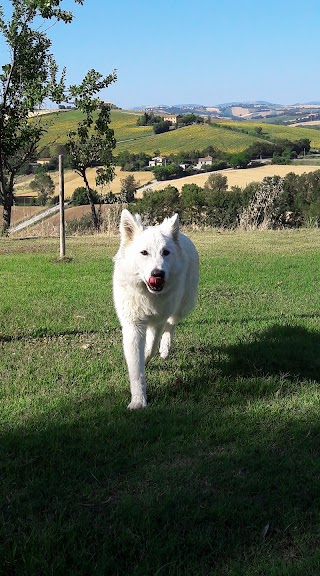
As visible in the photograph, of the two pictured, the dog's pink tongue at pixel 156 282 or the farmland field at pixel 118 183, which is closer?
the dog's pink tongue at pixel 156 282

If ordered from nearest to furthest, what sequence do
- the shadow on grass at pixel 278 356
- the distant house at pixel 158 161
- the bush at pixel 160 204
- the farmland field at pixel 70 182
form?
the shadow on grass at pixel 278 356 → the bush at pixel 160 204 → the farmland field at pixel 70 182 → the distant house at pixel 158 161

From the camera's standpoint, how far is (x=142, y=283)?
443 centimetres

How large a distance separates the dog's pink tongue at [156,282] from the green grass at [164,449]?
95cm

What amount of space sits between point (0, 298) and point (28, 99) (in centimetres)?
801

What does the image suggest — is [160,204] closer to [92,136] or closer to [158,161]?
[92,136]

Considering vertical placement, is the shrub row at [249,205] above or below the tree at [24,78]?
below

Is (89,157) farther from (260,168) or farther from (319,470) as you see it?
(260,168)

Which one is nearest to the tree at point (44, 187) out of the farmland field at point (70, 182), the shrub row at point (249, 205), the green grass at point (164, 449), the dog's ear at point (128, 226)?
the farmland field at point (70, 182)

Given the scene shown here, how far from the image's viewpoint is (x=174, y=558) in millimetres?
2527

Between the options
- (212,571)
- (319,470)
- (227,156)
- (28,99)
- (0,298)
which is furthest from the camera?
(227,156)

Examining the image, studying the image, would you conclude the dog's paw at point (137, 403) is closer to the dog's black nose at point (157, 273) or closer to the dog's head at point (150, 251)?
the dog's head at point (150, 251)

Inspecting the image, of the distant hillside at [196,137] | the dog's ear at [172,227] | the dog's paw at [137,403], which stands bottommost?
the dog's paw at [137,403]

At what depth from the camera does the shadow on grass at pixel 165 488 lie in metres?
2.54

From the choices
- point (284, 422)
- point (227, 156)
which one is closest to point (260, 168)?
point (227, 156)
